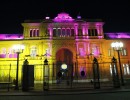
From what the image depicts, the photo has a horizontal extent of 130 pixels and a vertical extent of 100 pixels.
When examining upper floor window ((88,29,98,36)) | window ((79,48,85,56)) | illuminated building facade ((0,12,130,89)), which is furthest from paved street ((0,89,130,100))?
upper floor window ((88,29,98,36))

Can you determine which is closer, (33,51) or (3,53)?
(33,51)

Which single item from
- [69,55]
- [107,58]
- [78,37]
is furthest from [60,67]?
[107,58]

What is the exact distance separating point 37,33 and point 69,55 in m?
10.1

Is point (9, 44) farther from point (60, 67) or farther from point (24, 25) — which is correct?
point (60, 67)

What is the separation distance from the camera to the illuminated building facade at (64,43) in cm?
4019

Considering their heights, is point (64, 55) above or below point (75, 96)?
above

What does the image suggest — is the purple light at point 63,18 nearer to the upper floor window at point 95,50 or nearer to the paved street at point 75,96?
the upper floor window at point 95,50

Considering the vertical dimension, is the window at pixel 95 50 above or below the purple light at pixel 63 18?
below

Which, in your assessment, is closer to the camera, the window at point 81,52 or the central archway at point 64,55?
the window at point 81,52

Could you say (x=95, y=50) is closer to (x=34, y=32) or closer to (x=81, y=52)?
(x=81, y=52)

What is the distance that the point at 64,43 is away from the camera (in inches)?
1629

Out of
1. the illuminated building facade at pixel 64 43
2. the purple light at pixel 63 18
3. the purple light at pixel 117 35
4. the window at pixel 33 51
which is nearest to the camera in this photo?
the illuminated building facade at pixel 64 43

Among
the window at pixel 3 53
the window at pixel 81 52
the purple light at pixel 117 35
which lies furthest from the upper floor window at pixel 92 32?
the window at pixel 3 53

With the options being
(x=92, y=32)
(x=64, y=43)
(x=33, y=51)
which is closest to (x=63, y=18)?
(x=64, y=43)
